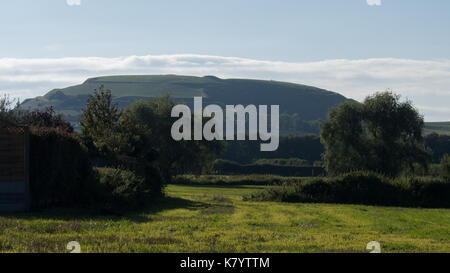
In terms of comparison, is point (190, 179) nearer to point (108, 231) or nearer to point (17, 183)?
point (17, 183)

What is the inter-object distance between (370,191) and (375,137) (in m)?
40.6

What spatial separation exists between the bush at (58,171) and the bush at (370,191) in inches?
758

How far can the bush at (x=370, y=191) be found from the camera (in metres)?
42.1

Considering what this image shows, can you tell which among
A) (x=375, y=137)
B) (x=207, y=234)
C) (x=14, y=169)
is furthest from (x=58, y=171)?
(x=375, y=137)

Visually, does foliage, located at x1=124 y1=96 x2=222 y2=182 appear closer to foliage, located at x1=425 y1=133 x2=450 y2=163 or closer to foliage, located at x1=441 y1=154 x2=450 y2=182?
foliage, located at x1=441 y1=154 x2=450 y2=182

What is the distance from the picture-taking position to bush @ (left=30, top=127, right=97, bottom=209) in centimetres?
2486

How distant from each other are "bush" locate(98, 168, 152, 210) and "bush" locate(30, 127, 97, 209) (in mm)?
767

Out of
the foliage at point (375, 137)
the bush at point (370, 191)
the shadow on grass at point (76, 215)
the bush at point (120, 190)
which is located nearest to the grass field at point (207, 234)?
the shadow on grass at point (76, 215)

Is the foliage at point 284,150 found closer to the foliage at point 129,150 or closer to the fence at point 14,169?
the foliage at point 129,150
